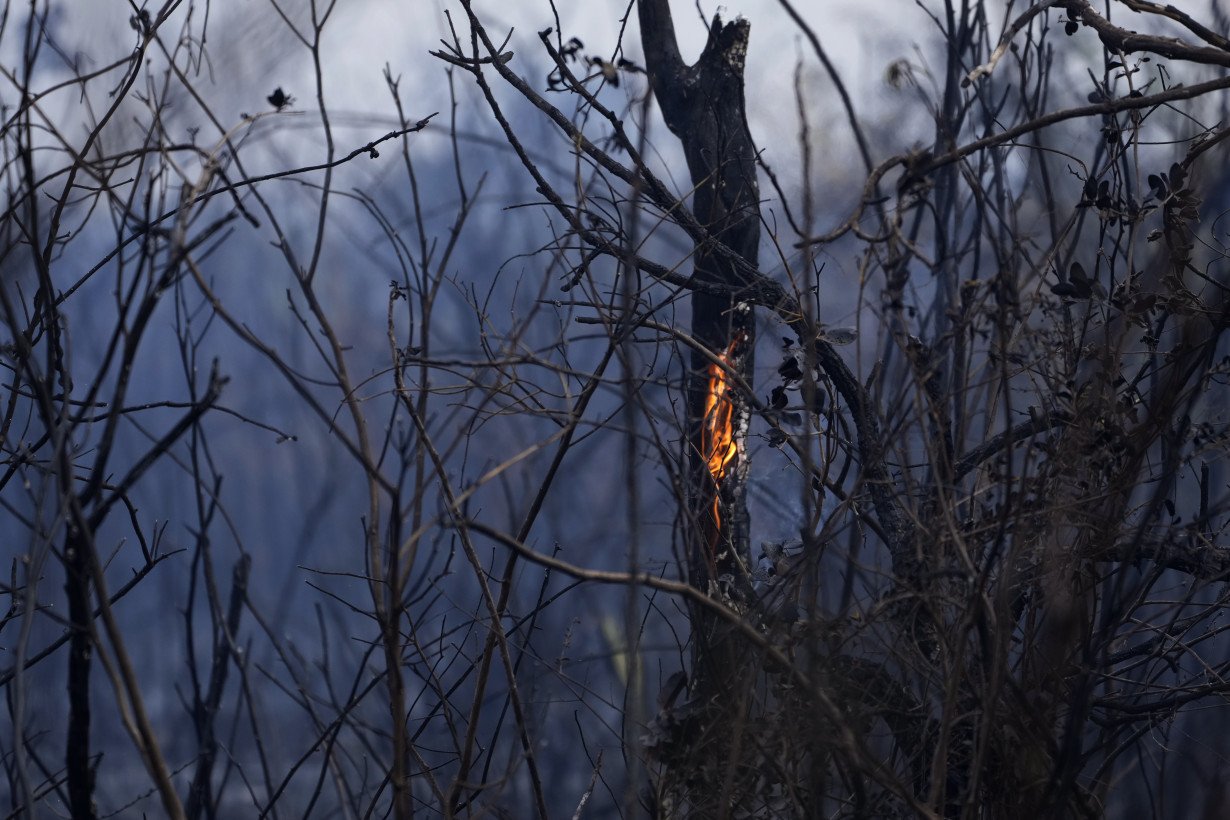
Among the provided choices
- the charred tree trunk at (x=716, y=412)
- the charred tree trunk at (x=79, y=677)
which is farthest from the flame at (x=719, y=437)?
the charred tree trunk at (x=79, y=677)

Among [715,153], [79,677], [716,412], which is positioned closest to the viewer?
[79,677]

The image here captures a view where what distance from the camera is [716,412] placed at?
2.07 m

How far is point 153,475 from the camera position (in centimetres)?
802

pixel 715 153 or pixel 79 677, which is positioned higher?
pixel 715 153

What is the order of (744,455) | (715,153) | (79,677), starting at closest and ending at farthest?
(79,677)
(744,455)
(715,153)

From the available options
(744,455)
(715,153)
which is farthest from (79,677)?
(715,153)

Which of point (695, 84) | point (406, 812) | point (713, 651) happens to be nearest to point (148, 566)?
point (406, 812)

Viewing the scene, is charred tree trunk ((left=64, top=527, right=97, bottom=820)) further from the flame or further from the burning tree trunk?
the burning tree trunk

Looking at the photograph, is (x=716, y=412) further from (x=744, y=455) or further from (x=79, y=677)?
(x=79, y=677)

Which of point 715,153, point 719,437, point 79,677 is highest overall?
point 715,153

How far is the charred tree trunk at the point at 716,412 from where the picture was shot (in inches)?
64.2

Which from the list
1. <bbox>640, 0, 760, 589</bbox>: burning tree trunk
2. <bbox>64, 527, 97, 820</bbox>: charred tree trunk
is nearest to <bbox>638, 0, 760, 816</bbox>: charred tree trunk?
<bbox>640, 0, 760, 589</bbox>: burning tree trunk

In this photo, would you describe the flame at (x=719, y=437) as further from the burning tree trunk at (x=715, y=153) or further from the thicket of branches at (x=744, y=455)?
the burning tree trunk at (x=715, y=153)

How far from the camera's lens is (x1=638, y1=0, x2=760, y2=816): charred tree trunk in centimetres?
163
